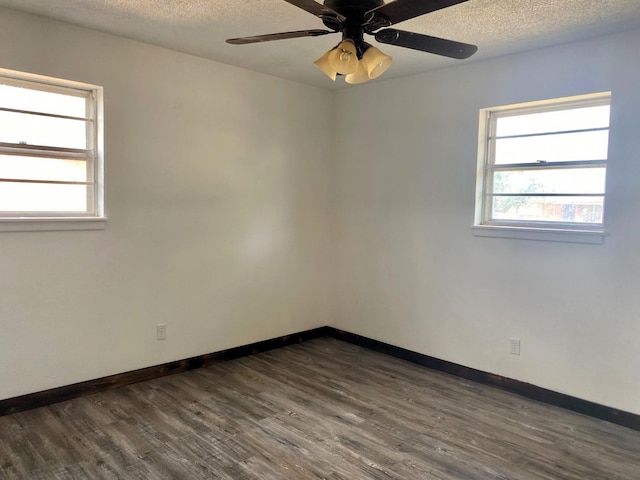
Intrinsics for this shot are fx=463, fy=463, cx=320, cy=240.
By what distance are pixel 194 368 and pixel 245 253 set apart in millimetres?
1021

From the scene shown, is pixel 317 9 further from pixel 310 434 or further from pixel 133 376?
pixel 133 376

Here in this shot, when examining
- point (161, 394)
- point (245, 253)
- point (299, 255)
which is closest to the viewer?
point (161, 394)

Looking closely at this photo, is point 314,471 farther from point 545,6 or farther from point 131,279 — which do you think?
point 545,6

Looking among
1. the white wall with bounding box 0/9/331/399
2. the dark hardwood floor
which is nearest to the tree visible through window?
the dark hardwood floor

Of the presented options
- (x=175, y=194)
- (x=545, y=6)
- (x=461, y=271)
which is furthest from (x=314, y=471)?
(x=545, y=6)

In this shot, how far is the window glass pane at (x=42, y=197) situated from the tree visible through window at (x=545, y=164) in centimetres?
Result: 289

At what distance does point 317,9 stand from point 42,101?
2.14 m

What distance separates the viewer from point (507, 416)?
296cm

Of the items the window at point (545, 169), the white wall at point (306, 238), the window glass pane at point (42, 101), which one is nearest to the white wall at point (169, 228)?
the white wall at point (306, 238)

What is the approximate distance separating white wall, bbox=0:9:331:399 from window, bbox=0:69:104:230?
0.31 ft

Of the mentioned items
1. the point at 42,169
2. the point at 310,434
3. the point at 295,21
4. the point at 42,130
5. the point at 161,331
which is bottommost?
the point at 310,434

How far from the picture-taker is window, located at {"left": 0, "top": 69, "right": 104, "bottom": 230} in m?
2.85

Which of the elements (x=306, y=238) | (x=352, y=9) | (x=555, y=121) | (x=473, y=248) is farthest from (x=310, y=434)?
(x=555, y=121)

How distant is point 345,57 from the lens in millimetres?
1911
